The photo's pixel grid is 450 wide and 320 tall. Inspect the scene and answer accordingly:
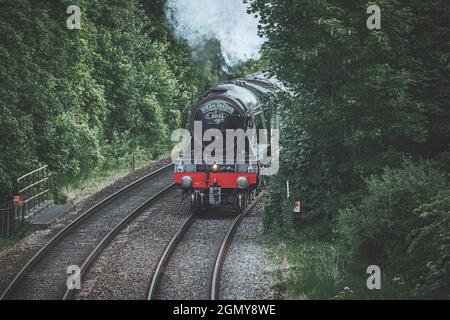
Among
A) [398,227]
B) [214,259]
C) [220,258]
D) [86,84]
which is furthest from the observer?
[86,84]

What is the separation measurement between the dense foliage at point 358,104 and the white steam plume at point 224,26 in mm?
13725

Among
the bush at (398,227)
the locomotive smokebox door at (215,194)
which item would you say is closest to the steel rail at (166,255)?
the locomotive smokebox door at (215,194)

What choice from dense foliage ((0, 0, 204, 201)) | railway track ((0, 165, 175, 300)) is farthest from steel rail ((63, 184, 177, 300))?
dense foliage ((0, 0, 204, 201))

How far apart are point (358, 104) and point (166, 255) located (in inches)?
229

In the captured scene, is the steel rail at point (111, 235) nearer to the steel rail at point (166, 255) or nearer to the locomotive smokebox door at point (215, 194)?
the steel rail at point (166, 255)

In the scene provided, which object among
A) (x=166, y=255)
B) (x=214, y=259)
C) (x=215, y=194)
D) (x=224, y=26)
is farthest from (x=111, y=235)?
(x=224, y=26)

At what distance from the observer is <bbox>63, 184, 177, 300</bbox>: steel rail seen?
16.5 meters

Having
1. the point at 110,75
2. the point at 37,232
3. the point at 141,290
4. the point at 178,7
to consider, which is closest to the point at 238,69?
the point at 178,7

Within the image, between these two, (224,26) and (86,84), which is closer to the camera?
(86,84)

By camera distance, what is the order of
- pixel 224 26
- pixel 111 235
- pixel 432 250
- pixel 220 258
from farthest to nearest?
pixel 224 26 → pixel 111 235 → pixel 220 258 → pixel 432 250

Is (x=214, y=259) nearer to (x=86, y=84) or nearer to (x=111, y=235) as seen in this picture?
(x=111, y=235)

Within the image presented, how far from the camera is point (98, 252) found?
18250 mm

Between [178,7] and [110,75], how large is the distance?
6.01 meters

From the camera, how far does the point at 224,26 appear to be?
3303 centimetres
